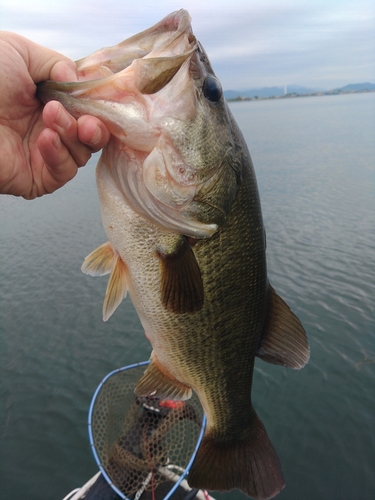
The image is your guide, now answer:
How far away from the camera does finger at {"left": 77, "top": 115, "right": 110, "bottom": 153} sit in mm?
1618

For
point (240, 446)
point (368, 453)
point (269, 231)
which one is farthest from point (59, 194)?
point (240, 446)

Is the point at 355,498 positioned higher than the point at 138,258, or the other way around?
the point at 138,258

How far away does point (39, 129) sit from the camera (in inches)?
83.7

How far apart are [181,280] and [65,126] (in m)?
0.89

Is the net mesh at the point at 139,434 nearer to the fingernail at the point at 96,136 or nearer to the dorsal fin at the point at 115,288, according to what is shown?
the dorsal fin at the point at 115,288

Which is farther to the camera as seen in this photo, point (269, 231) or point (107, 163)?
point (269, 231)

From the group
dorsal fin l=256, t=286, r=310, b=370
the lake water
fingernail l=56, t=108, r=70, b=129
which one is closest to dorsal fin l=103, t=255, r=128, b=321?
fingernail l=56, t=108, r=70, b=129

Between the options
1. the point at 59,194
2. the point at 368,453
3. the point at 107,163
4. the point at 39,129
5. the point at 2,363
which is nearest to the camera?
the point at 107,163

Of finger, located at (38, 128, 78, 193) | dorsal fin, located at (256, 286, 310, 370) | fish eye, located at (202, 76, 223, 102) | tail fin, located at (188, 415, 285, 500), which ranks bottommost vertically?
tail fin, located at (188, 415, 285, 500)

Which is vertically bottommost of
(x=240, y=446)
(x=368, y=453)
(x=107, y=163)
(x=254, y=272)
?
(x=368, y=453)

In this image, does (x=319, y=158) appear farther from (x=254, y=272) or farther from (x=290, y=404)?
(x=254, y=272)

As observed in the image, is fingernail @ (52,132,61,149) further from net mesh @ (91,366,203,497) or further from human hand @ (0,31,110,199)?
net mesh @ (91,366,203,497)

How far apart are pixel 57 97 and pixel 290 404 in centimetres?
658

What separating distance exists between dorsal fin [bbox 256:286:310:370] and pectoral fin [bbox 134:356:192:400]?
57 cm
